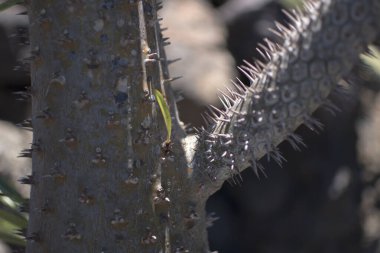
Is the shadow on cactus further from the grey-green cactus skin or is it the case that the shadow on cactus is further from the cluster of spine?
the cluster of spine

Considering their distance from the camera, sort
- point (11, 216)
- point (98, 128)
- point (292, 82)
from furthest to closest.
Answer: point (11, 216) < point (98, 128) < point (292, 82)

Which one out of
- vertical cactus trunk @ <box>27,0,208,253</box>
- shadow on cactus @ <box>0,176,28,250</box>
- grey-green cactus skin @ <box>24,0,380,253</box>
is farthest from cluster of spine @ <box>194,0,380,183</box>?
shadow on cactus @ <box>0,176,28,250</box>

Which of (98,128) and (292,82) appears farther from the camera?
(98,128)

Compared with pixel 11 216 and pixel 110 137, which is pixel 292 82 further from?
pixel 11 216

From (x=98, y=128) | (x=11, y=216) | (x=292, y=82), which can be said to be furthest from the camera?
(x=11, y=216)

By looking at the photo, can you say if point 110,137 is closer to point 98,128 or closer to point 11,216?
point 98,128

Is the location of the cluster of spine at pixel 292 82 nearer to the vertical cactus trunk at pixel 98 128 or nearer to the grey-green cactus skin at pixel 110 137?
the grey-green cactus skin at pixel 110 137

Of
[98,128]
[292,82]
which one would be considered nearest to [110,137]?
[98,128]
